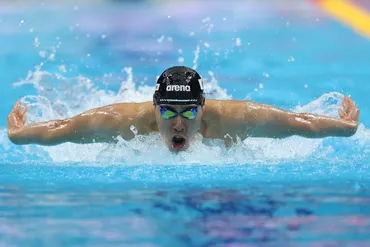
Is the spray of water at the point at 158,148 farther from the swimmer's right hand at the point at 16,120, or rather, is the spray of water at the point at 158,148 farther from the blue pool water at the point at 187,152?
the swimmer's right hand at the point at 16,120

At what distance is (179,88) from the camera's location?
3758 mm

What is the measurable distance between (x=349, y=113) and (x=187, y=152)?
44.8 inches

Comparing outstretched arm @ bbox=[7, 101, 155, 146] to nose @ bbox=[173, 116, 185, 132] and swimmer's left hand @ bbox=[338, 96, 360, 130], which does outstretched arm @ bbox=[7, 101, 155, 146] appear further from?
swimmer's left hand @ bbox=[338, 96, 360, 130]

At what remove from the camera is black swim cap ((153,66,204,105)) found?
3.75 metres

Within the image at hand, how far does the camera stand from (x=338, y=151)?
516 cm

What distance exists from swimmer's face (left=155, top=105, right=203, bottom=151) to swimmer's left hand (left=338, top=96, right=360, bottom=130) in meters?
1.05

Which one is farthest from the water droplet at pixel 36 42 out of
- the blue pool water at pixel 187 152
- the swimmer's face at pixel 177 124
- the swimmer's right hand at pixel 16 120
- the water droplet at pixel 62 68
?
the swimmer's face at pixel 177 124

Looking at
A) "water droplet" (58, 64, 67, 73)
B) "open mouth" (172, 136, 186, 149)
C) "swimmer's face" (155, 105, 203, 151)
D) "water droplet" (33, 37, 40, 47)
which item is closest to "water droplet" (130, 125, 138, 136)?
"swimmer's face" (155, 105, 203, 151)

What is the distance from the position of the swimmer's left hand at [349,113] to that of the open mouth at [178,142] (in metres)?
1.15

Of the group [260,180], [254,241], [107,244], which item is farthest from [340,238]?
[260,180]

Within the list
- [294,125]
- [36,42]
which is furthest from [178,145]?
[36,42]

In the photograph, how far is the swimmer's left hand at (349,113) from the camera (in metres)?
4.27

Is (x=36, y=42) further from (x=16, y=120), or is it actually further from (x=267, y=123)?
(x=267, y=123)

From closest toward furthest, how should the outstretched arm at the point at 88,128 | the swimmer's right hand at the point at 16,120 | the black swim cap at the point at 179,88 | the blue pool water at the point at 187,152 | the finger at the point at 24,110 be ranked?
the blue pool water at the point at 187,152, the black swim cap at the point at 179,88, the outstretched arm at the point at 88,128, the swimmer's right hand at the point at 16,120, the finger at the point at 24,110
